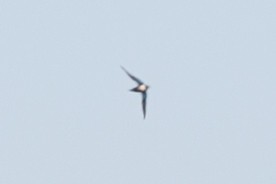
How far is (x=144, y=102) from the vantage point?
3910 inches

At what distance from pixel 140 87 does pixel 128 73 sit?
647cm

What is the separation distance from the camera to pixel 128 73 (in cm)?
9338

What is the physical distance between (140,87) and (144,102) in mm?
2562

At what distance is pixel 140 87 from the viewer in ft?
325

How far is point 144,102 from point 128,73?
793cm
